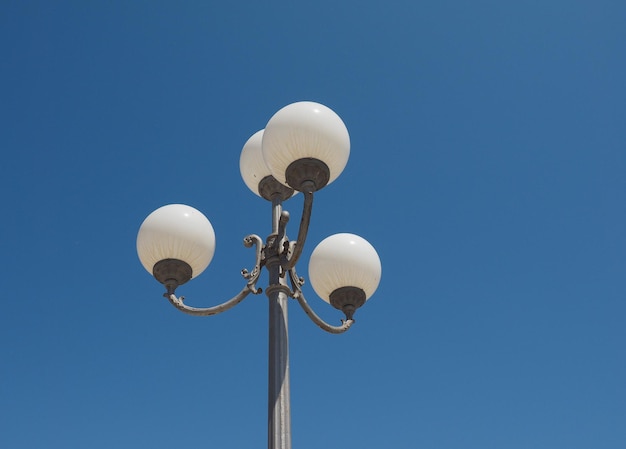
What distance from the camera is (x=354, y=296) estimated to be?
5938 millimetres

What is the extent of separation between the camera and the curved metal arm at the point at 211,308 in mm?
5477

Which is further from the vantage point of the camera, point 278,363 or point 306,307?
A: point 306,307

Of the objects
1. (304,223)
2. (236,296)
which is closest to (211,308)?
(236,296)

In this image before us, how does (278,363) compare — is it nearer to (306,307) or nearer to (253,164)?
(306,307)

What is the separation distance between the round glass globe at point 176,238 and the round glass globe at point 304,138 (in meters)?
0.92

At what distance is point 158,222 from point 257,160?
1.23 metres

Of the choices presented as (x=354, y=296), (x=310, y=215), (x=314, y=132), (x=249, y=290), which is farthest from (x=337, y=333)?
(x=314, y=132)

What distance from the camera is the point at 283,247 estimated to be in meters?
5.52

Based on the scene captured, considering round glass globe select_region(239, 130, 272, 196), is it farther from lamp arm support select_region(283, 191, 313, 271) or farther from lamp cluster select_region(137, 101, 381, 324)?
lamp arm support select_region(283, 191, 313, 271)

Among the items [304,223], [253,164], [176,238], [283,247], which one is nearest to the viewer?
[304,223]

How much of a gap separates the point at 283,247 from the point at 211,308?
727mm

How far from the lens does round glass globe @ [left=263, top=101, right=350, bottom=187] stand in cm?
512

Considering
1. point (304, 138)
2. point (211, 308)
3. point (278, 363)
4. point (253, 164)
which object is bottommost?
point (278, 363)

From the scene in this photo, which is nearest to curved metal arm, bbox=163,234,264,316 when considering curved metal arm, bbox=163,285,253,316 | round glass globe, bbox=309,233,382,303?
curved metal arm, bbox=163,285,253,316
